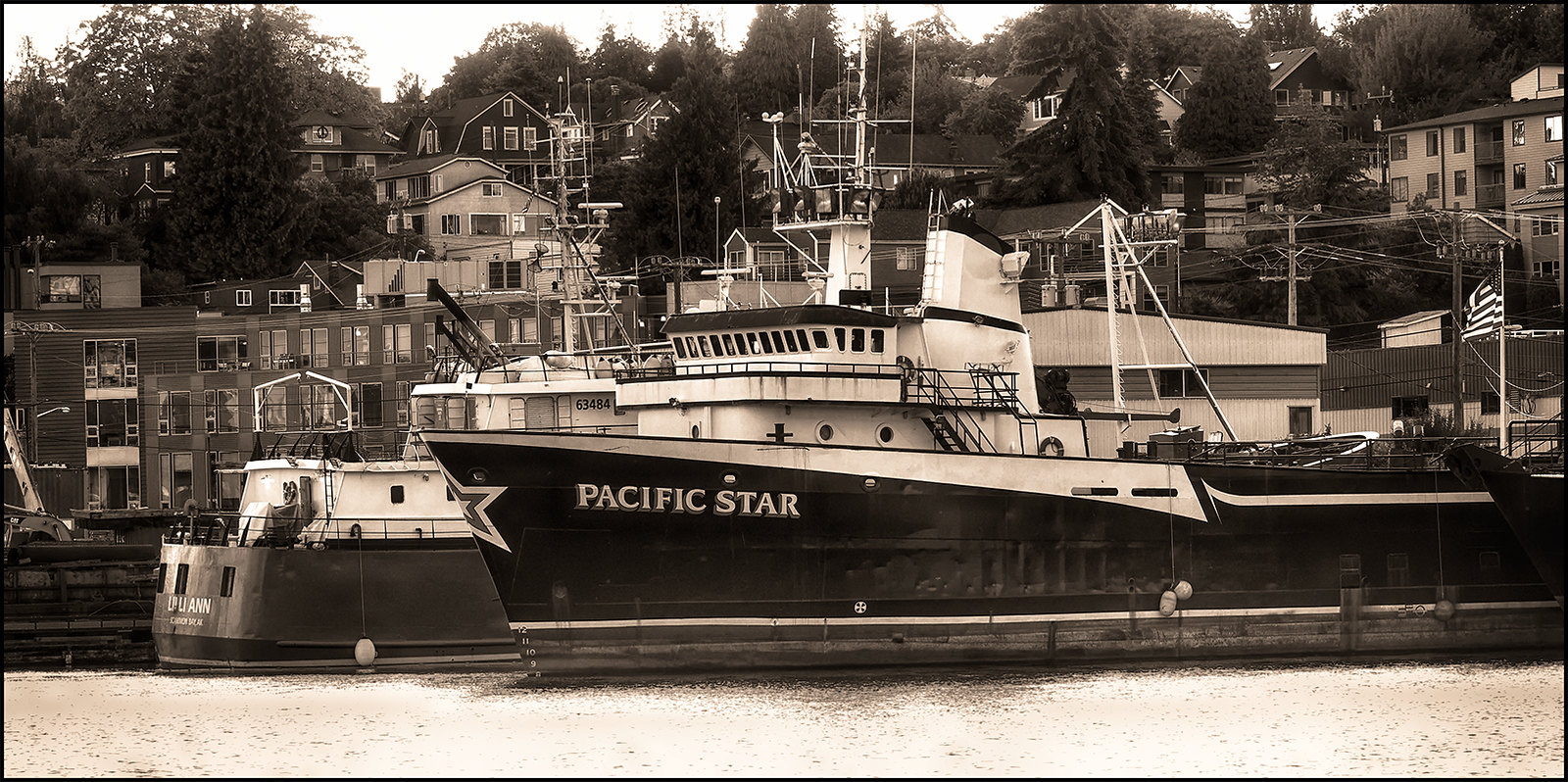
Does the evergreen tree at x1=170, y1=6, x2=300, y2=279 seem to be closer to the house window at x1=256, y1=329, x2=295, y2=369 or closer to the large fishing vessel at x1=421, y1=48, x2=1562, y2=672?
the house window at x1=256, y1=329, x2=295, y2=369

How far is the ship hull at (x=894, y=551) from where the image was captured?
38.6 meters

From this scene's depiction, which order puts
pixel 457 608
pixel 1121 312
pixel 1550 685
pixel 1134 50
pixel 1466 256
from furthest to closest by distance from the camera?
pixel 1134 50 < pixel 1466 256 < pixel 1121 312 < pixel 457 608 < pixel 1550 685

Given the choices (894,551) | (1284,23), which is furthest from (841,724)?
(1284,23)

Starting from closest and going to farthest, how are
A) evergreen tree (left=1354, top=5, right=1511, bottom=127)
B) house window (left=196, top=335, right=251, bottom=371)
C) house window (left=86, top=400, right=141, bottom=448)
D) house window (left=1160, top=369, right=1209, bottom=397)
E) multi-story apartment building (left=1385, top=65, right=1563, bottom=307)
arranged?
house window (left=1160, top=369, right=1209, bottom=397), house window (left=196, top=335, right=251, bottom=371), house window (left=86, top=400, right=141, bottom=448), multi-story apartment building (left=1385, top=65, right=1563, bottom=307), evergreen tree (left=1354, top=5, right=1511, bottom=127)

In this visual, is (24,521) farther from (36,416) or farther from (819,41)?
(819,41)

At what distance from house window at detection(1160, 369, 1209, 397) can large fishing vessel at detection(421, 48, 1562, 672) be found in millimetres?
13467

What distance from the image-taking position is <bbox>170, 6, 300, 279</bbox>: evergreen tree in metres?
91.2

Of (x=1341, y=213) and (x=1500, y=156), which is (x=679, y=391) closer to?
(x=1341, y=213)

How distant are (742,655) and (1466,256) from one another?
46332mm

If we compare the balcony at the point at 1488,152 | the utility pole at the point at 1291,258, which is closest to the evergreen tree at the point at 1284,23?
the utility pole at the point at 1291,258

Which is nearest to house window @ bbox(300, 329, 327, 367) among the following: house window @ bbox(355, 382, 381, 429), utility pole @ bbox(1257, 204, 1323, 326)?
house window @ bbox(355, 382, 381, 429)

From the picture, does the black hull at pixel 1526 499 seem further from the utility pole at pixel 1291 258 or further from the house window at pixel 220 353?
the house window at pixel 220 353

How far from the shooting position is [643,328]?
69.9 m

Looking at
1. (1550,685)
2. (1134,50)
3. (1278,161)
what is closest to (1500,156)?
(1278,161)
